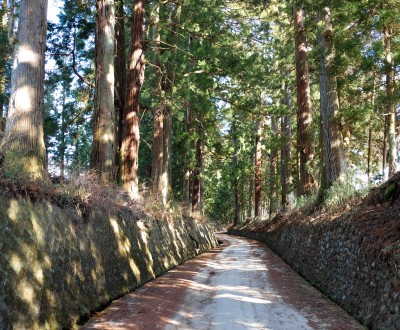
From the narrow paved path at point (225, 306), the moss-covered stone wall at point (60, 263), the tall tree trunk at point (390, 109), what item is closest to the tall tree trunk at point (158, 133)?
the moss-covered stone wall at point (60, 263)

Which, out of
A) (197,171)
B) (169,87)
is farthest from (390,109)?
(197,171)

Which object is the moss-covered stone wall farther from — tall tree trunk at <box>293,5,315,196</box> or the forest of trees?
tall tree trunk at <box>293,5,315,196</box>

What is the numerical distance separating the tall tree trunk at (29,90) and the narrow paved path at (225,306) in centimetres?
308

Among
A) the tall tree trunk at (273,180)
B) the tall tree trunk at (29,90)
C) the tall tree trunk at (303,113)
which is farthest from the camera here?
the tall tree trunk at (273,180)

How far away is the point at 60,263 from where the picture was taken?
605 cm

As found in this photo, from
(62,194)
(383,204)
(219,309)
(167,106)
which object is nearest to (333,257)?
(383,204)

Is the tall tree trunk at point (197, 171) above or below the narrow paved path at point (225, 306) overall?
above

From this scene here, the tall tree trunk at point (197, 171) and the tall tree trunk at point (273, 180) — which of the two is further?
the tall tree trunk at point (273, 180)

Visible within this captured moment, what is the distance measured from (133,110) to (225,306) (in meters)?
8.41

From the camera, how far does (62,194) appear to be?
691 cm

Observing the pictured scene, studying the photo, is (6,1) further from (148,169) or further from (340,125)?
(340,125)

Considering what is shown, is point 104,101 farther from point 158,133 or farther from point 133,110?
point 158,133

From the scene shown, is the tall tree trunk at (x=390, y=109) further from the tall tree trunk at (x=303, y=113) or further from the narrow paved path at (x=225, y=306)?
the narrow paved path at (x=225, y=306)

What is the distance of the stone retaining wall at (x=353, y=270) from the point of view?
5.62 meters
